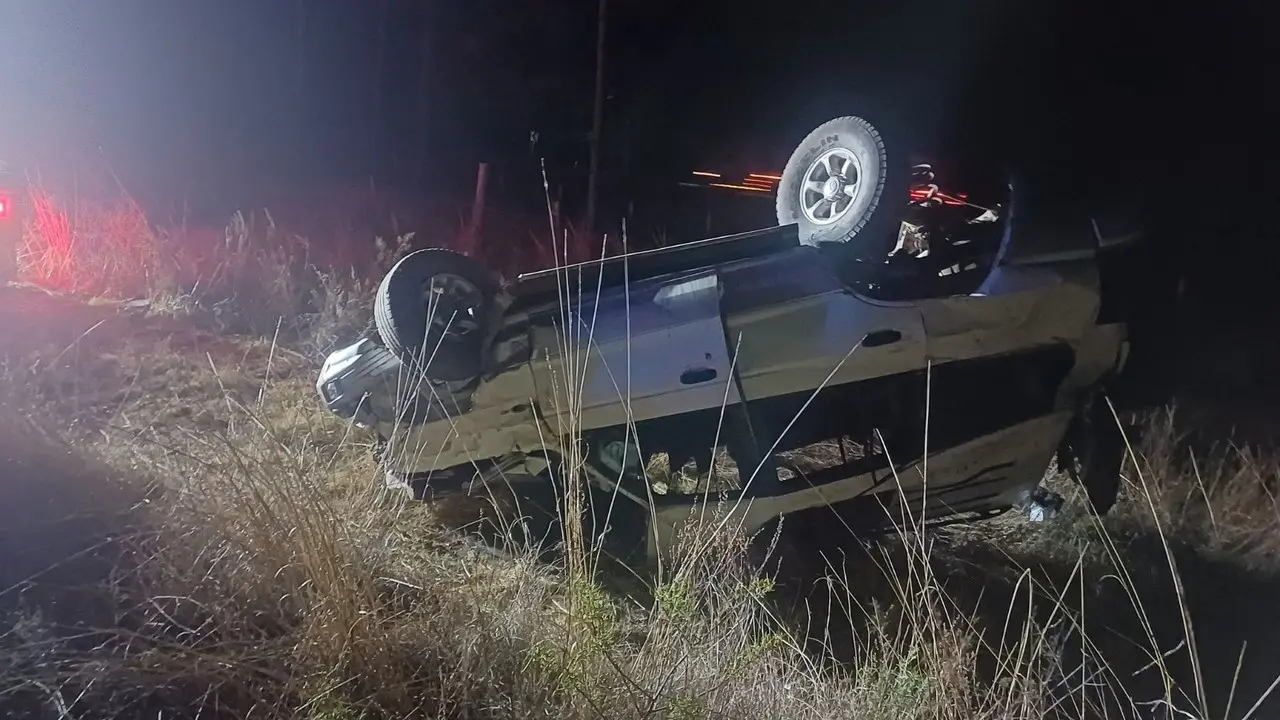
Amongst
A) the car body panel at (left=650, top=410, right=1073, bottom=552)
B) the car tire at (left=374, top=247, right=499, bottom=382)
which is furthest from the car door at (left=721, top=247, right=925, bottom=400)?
the car tire at (left=374, top=247, right=499, bottom=382)

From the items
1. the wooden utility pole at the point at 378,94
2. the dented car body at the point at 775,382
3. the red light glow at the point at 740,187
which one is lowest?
the dented car body at the point at 775,382

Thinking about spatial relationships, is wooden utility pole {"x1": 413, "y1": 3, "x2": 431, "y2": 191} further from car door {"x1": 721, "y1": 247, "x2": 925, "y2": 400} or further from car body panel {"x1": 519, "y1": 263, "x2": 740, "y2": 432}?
car door {"x1": 721, "y1": 247, "x2": 925, "y2": 400}

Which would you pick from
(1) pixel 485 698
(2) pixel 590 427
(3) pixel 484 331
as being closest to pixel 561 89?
(3) pixel 484 331

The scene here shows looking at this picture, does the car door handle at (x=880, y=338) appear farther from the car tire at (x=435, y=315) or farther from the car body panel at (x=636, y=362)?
the car tire at (x=435, y=315)

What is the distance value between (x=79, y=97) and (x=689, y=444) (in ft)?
8.49

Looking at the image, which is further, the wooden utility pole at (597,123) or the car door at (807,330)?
the wooden utility pole at (597,123)

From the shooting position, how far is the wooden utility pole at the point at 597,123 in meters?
3.25

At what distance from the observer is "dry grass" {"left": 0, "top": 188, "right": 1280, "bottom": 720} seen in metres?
1.68

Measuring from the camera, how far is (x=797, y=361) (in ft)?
8.25

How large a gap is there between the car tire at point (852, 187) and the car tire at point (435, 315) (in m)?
1.12

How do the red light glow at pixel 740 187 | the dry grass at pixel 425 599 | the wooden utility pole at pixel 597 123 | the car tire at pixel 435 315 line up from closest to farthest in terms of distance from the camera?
1. the dry grass at pixel 425 599
2. the car tire at pixel 435 315
3. the red light glow at pixel 740 187
4. the wooden utility pole at pixel 597 123

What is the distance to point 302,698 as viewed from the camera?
1.64 meters

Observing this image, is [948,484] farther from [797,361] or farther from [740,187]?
[740,187]

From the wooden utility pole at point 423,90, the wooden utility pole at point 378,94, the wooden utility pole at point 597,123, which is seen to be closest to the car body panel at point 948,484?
the wooden utility pole at point 597,123
